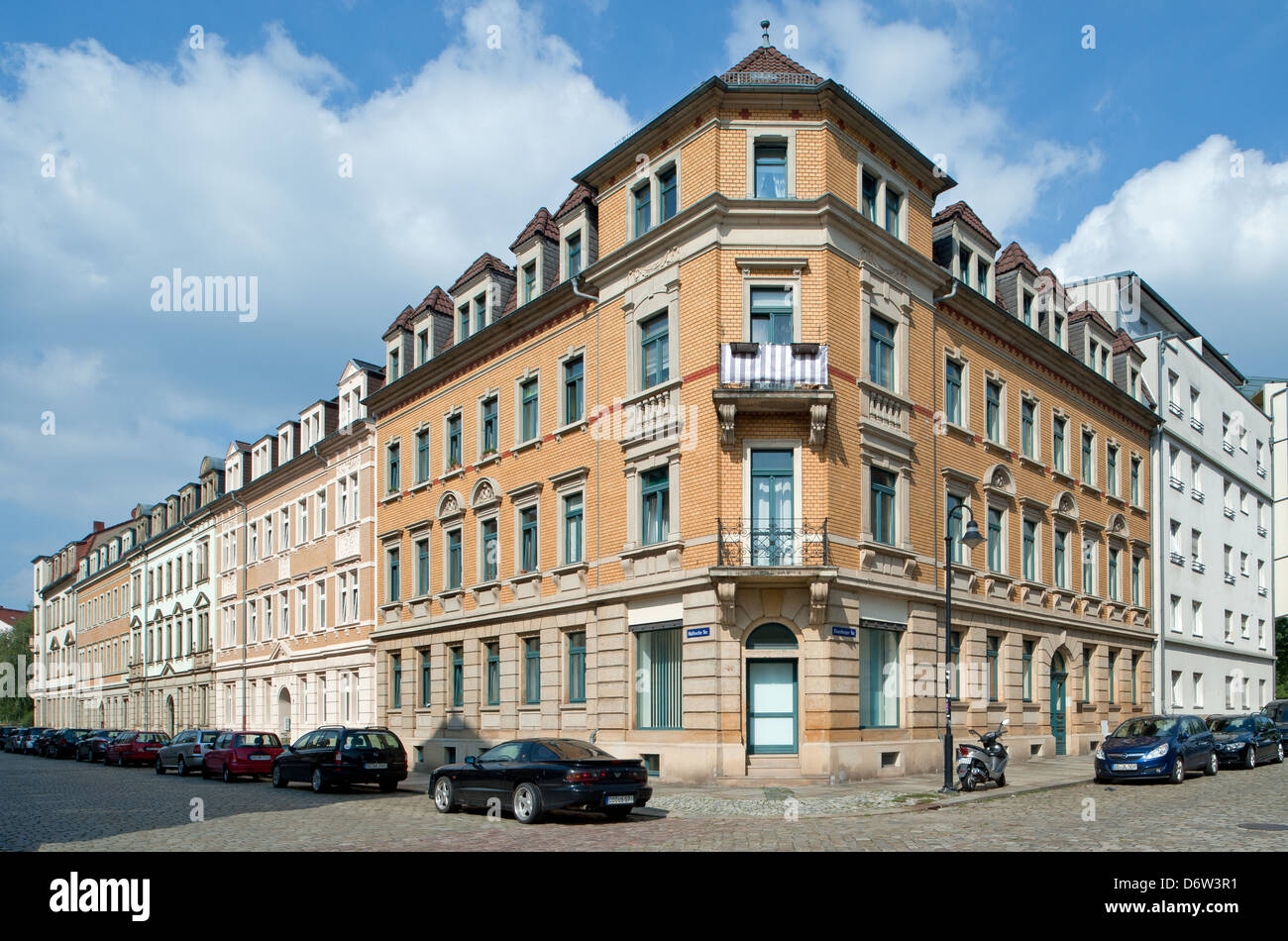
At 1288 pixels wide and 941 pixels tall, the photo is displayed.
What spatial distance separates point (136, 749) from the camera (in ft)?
142

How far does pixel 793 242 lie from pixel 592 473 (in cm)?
743

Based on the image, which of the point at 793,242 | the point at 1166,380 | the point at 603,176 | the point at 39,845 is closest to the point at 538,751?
the point at 39,845

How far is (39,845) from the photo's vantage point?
15.5 meters

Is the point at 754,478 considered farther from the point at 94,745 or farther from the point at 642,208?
the point at 94,745

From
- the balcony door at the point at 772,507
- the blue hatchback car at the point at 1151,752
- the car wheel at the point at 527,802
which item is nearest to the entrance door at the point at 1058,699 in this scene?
the blue hatchback car at the point at 1151,752

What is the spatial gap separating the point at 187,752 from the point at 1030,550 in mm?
26284

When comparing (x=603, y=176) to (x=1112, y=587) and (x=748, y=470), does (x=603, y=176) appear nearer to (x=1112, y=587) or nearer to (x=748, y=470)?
(x=748, y=470)

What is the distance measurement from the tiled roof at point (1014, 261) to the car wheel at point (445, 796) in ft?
74.8

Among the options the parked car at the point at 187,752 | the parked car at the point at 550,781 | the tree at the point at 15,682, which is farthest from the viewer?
the tree at the point at 15,682

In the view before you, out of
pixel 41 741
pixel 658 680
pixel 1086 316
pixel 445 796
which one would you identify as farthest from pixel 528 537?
pixel 41 741

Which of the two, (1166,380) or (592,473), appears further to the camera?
(1166,380)

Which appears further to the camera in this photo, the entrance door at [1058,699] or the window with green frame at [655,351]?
the entrance door at [1058,699]

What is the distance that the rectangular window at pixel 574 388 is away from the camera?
28.7 meters

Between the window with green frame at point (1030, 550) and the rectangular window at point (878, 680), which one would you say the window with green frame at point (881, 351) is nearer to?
the rectangular window at point (878, 680)
